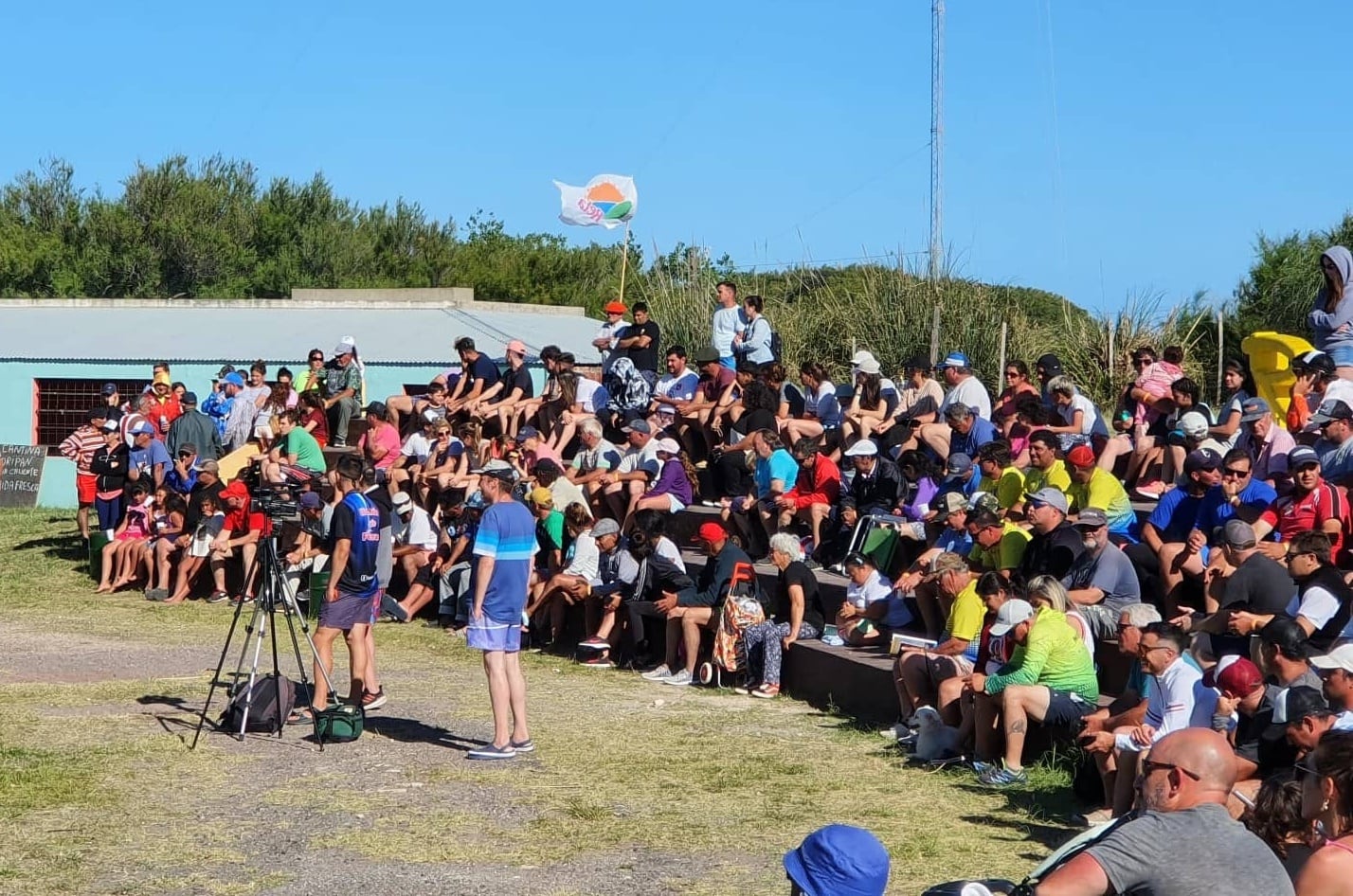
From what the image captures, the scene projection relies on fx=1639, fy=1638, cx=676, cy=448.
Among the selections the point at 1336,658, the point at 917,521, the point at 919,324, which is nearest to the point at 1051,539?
the point at 917,521

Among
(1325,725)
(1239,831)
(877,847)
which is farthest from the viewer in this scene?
(1325,725)

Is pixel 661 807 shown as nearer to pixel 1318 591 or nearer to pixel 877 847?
pixel 1318 591

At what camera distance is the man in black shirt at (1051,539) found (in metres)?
11.0

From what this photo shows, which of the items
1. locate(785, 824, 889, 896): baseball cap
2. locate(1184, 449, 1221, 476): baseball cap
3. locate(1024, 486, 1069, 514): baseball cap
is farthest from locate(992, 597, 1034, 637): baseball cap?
locate(785, 824, 889, 896): baseball cap

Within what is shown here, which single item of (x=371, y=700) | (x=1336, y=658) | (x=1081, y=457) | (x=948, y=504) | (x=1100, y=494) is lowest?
(x=371, y=700)

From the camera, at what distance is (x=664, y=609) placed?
13.6m

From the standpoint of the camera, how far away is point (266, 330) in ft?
108

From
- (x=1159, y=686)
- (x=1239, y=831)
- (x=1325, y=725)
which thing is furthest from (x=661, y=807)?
(x=1239, y=831)

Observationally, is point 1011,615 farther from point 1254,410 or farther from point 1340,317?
point 1340,317

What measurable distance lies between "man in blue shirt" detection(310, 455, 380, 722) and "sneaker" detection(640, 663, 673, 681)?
10.1 ft

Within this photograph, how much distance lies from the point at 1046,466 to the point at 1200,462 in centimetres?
148

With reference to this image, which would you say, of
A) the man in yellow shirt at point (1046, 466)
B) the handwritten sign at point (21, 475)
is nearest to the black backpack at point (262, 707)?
the man in yellow shirt at point (1046, 466)

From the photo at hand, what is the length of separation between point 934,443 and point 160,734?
701cm

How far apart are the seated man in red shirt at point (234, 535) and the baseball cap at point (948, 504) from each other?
896cm
